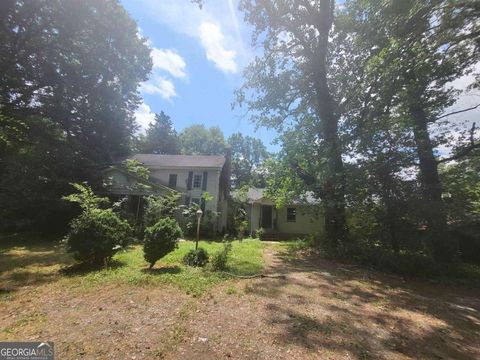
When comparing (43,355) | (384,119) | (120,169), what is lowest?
(43,355)

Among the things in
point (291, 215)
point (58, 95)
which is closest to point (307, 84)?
point (291, 215)

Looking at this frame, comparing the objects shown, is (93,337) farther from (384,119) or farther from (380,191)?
(384,119)

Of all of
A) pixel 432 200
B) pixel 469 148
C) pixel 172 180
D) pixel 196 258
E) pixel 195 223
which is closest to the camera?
pixel 196 258

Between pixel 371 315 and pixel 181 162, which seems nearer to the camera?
pixel 371 315

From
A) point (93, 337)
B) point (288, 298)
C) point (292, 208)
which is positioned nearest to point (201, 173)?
point (292, 208)

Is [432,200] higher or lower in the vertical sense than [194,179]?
lower

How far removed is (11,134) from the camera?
1413 centimetres

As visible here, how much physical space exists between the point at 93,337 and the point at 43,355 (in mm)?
620

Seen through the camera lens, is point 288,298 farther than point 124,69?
No

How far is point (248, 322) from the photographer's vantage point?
14.9ft

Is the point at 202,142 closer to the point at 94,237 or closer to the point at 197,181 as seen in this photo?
the point at 197,181

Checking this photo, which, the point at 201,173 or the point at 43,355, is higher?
the point at 201,173

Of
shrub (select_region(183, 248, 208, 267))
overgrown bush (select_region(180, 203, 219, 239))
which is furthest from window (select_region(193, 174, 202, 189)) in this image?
shrub (select_region(183, 248, 208, 267))

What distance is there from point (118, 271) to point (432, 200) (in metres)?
11.2
